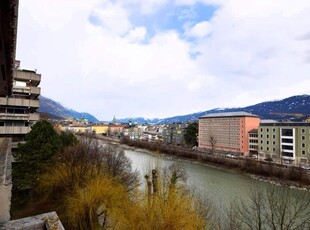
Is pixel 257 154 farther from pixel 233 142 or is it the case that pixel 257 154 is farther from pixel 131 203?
pixel 131 203

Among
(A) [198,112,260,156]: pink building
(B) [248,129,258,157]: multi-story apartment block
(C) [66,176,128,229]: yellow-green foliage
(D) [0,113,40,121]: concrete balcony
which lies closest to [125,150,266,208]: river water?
(C) [66,176,128,229]: yellow-green foliage

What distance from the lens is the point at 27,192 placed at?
17.1 metres

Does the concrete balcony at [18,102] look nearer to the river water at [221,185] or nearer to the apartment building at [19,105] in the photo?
the apartment building at [19,105]

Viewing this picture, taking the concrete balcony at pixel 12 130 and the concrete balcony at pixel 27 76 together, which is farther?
the concrete balcony at pixel 27 76

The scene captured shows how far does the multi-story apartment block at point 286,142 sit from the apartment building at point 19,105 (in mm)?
39094

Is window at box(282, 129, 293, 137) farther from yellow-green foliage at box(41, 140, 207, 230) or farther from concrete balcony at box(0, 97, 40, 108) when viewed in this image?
concrete balcony at box(0, 97, 40, 108)

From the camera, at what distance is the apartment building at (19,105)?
827 inches

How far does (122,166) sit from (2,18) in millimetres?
18347

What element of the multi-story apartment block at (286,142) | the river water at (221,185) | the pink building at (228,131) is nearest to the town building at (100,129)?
the pink building at (228,131)

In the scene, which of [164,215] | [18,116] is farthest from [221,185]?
[18,116]

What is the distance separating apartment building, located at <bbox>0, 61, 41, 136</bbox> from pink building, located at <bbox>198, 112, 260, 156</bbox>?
44.0m

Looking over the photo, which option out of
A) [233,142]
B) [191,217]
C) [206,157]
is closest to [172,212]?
[191,217]

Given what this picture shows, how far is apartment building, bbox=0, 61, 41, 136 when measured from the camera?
68.9 ft

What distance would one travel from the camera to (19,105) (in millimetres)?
21312
